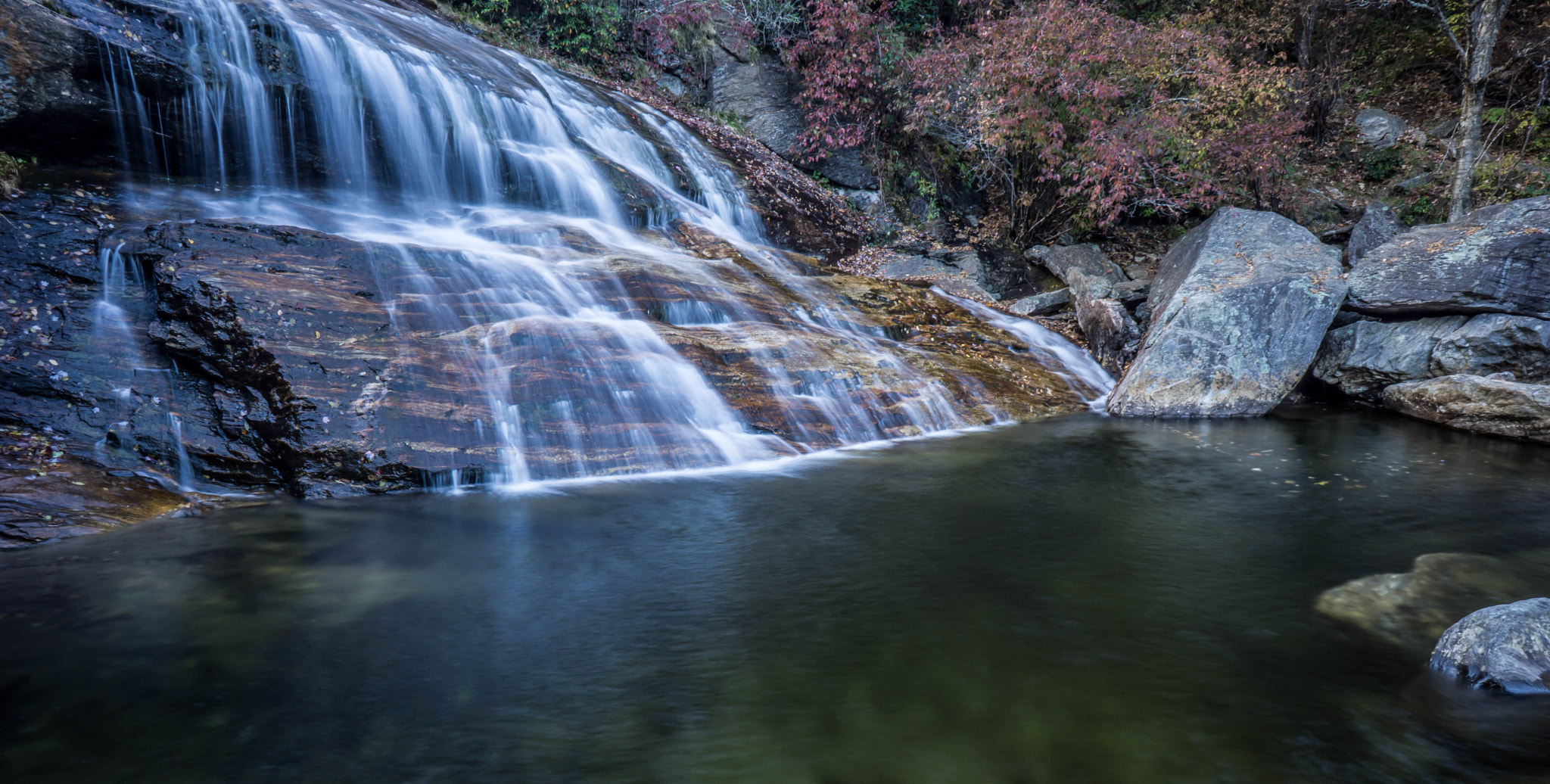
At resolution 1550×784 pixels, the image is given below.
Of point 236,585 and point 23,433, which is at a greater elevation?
point 23,433

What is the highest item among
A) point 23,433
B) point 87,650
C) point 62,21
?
point 62,21

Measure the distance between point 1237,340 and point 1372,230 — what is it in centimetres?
391

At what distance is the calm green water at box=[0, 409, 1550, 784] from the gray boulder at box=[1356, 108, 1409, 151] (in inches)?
465

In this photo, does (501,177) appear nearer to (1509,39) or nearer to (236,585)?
(236,585)

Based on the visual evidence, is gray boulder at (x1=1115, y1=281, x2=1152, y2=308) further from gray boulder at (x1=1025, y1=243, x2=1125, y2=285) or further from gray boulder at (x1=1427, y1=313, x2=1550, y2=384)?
gray boulder at (x1=1427, y1=313, x2=1550, y2=384)

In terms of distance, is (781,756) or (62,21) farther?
(62,21)

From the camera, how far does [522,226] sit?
30.7 ft

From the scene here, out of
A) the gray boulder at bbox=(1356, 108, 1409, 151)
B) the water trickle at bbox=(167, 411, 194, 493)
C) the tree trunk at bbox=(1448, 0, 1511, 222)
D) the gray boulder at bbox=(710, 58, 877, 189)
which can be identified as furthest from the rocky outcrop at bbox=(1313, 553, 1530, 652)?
the gray boulder at bbox=(1356, 108, 1409, 151)

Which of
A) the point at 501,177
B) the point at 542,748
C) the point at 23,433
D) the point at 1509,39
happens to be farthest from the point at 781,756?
the point at 1509,39

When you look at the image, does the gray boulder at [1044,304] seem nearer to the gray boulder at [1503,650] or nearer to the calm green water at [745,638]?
the calm green water at [745,638]

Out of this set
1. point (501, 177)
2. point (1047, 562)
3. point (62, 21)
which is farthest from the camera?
point (501, 177)

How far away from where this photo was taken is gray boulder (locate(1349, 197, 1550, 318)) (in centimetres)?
759

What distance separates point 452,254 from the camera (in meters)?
7.67

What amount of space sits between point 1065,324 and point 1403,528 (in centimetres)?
684
